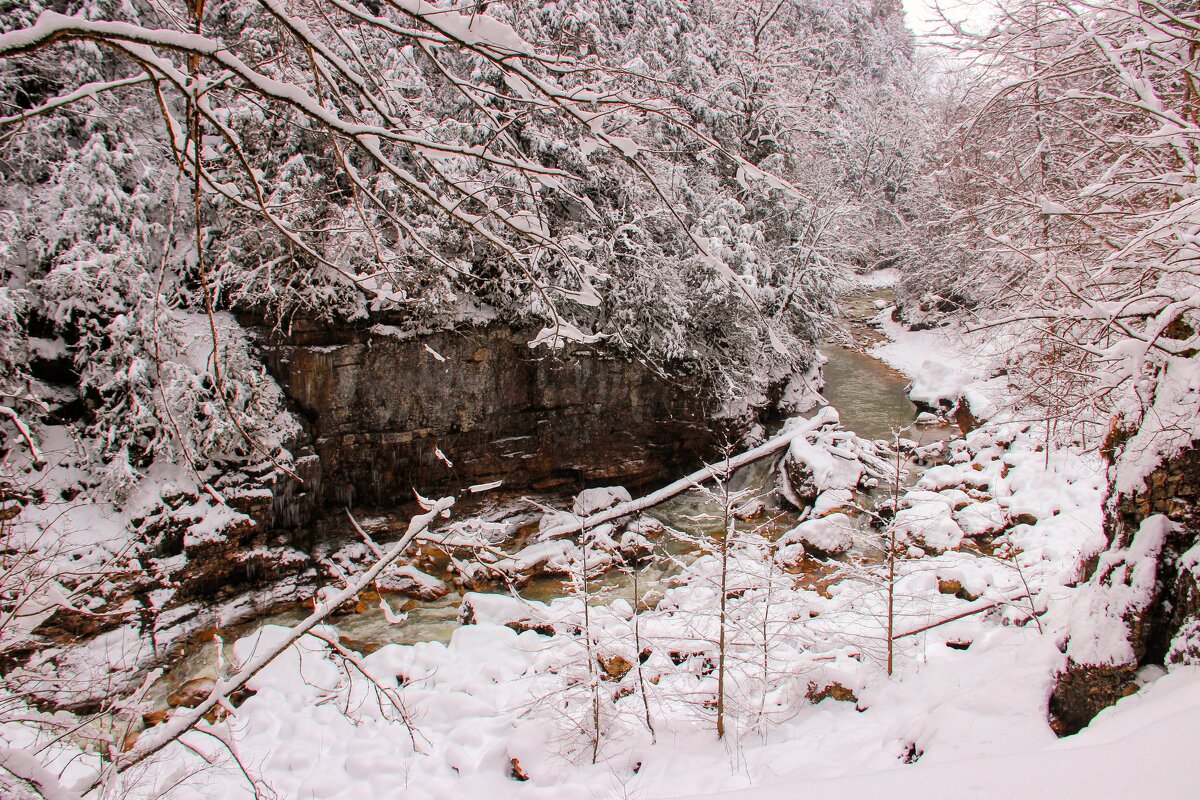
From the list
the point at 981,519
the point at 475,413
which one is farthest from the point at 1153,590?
the point at 475,413

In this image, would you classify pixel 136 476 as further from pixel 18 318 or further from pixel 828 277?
pixel 828 277

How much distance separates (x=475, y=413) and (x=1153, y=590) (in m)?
8.80

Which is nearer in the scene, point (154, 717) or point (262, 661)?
point (262, 661)

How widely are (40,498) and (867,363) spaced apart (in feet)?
65.5

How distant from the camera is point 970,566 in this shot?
760 cm

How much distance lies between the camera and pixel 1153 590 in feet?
11.0

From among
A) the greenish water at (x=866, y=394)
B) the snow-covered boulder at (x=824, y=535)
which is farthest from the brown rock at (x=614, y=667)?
the greenish water at (x=866, y=394)

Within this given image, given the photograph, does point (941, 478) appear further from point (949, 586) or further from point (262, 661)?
point (262, 661)

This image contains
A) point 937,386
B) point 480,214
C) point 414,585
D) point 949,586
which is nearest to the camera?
point 480,214

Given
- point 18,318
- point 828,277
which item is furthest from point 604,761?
point 828,277

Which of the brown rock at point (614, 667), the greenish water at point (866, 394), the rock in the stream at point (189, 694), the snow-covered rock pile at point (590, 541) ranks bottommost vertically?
the rock in the stream at point (189, 694)

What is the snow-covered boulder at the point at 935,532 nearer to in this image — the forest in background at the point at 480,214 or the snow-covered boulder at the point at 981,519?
the snow-covered boulder at the point at 981,519

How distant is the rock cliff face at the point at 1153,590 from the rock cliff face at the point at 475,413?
786 centimetres

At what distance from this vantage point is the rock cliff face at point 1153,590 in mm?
3219
